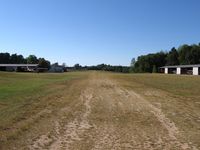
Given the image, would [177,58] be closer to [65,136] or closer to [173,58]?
[173,58]

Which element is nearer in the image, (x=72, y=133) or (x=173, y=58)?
(x=72, y=133)

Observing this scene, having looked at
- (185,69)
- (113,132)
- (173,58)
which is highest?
(173,58)

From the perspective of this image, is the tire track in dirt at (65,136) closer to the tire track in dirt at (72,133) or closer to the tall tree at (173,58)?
the tire track in dirt at (72,133)

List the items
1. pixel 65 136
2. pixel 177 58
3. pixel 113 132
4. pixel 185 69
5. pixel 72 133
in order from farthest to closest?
pixel 177 58 < pixel 185 69 < pixel 113 132 < pixel 72 133 < pixel 65 136

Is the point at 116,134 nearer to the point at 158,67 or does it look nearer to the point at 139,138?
the point at 139,138

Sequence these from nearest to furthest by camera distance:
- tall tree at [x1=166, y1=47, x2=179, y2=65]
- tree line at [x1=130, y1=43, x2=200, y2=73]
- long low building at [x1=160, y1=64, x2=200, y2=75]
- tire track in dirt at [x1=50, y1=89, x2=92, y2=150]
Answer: tire track in dirt at [x1=50, y1=89, x2=92, y2=150] → long low building at [x1=160, y1=64, x2=200, y2=75] → tree line at [x1=130, y1=43, x2=200, y2=73] → tall tree at [x1=166, y1=47, x2=179, y2=65]

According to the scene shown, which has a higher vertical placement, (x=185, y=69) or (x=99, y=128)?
(x=185, y=69)

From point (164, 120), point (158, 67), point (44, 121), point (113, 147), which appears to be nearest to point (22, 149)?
point (113, 147)

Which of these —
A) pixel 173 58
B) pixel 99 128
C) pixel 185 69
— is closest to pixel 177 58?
pixel 173 58

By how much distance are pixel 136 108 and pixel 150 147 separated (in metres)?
7.96

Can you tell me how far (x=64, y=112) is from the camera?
49.5ft

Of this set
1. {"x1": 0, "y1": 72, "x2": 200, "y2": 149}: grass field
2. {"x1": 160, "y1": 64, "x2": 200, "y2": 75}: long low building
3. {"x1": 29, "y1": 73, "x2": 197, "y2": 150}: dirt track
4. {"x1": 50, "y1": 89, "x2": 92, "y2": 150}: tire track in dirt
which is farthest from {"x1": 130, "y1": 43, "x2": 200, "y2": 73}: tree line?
{"x1": 50, "y1": 89, "x2": 92, "y2": 150}: tire track in dirt

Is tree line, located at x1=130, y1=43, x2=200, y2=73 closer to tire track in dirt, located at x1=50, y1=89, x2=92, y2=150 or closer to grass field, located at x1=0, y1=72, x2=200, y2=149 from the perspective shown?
grass field, located at x1=0, y1=72, x2=200, y2=149

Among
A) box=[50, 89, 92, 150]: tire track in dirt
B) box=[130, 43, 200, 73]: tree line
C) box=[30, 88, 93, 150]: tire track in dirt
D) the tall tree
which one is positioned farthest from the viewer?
the tall tree
